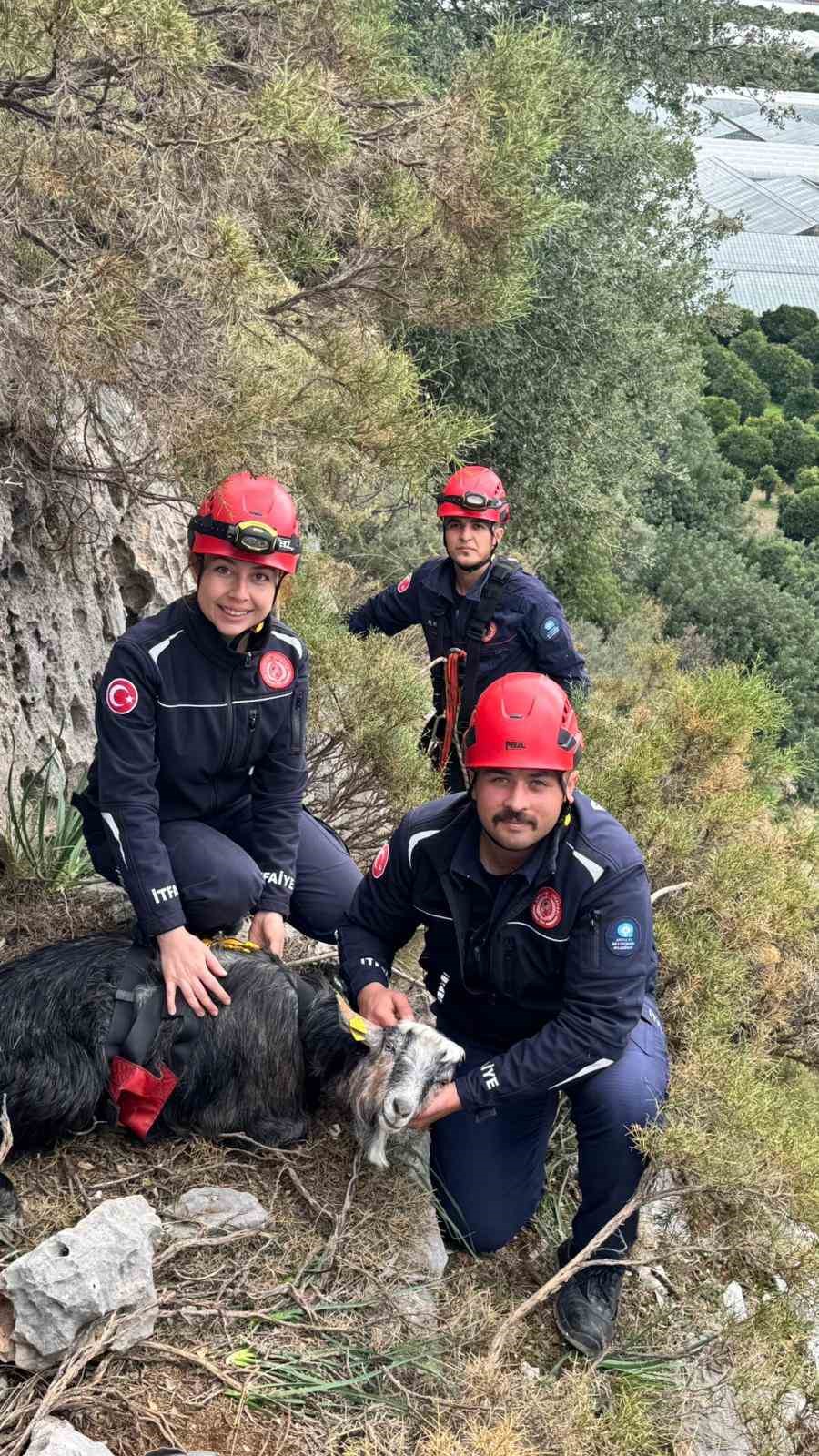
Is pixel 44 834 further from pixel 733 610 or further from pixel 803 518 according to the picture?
pixel 803 518

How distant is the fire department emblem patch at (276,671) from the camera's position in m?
3.76

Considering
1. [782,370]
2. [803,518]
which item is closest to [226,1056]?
[803,518]

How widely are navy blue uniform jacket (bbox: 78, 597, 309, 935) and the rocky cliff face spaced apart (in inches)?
43.0

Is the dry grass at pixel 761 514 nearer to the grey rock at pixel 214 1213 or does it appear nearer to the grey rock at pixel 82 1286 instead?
the grey rock at pixel 214 1213

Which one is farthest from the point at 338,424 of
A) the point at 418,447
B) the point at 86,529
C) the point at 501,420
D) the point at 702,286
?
the point at 702,286

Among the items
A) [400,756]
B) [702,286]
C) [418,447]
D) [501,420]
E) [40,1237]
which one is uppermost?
[702,286]

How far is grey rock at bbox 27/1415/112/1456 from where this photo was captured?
7.76ft

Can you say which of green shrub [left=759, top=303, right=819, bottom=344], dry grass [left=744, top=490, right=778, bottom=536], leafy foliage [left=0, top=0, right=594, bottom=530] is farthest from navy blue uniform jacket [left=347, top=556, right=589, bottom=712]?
green shrub [left=759, top=303, right=819, bottom=344]

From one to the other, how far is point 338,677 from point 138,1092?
2370mm

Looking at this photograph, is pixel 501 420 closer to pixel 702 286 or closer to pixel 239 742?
pixel 702 286

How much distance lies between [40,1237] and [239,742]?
56.8 inches

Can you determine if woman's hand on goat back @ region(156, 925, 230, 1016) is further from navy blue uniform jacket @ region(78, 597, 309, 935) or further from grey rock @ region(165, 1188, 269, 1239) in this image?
grey rock @ region(165, 1188, 269, 1239)

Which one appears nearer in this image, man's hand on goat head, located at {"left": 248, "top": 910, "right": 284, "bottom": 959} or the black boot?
the black boot

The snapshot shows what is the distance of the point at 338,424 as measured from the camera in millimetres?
4758
